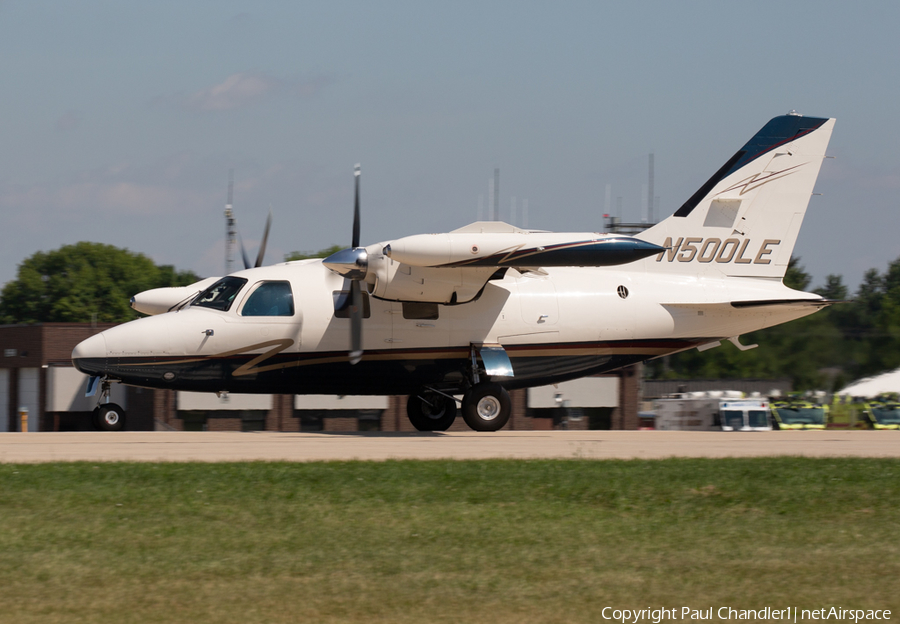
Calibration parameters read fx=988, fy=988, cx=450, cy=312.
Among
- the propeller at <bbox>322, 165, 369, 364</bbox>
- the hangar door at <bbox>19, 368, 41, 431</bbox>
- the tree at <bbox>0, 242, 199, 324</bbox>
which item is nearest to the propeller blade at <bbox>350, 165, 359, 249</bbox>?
the propeller at <bbox>322, 165, 369, 364</bbox>

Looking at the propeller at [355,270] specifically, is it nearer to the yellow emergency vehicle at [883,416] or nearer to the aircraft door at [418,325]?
the aircraft door at [418,325]

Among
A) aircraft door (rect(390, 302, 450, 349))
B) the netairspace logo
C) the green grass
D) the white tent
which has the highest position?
aircraft door (rect(390, 302, 450, 349))

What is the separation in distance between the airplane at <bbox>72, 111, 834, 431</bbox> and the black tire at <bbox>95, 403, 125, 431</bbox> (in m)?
0.03

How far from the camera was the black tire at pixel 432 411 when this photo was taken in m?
21.1

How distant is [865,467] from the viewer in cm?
1281

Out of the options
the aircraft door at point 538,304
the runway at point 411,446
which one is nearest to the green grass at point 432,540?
the runway at point 411,446

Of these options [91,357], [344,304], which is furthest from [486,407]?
[91,357]

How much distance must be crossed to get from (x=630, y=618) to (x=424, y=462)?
19.9 ft

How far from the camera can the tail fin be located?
21125 mm

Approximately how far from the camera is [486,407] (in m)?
19.2

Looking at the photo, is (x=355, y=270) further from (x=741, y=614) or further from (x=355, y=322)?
(x=741, y=614)

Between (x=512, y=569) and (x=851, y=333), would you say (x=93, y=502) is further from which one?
(x=851, y=333)

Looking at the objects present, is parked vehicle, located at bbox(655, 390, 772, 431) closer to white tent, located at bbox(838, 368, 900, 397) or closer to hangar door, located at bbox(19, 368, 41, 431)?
white tent, located at bbox(838, 368, 900, 397)

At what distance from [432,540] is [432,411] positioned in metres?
12.3
